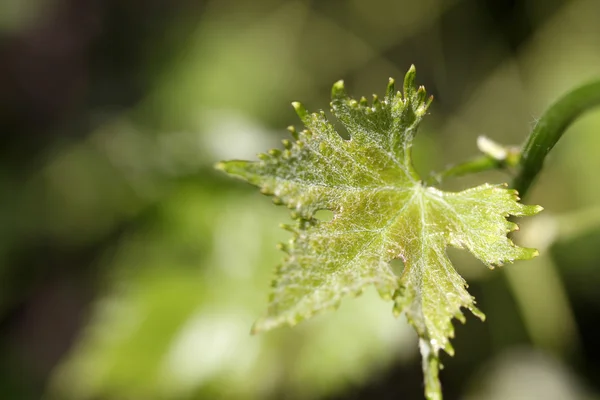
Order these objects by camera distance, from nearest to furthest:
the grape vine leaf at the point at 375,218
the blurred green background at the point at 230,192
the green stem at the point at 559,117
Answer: the grape vine leaf at the point at 375,218 → the green stem at the point at 559,117 → the blurred green background at the point at 230,192

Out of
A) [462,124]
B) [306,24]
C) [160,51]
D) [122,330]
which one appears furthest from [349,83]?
[122,330]

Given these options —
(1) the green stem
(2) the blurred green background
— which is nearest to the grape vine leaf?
(1) the green stem

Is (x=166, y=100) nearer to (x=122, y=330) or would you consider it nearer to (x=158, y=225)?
(x=158, y=225)

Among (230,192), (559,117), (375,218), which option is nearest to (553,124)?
(559,117)

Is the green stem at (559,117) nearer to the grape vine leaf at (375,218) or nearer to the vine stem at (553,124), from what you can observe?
the vine stem at (553,124)

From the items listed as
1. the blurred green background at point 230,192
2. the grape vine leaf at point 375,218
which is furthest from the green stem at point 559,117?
the blurred green background at point 230,192

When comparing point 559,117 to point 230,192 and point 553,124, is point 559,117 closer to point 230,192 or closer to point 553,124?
point 553,124
